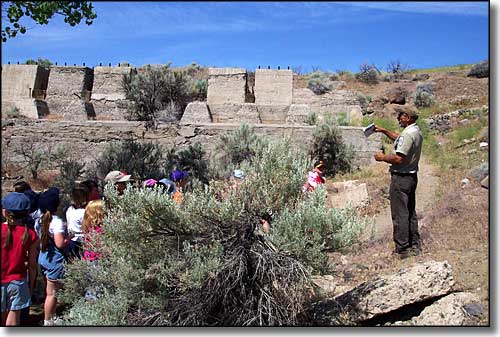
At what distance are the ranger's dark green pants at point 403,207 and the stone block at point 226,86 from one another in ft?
31.7

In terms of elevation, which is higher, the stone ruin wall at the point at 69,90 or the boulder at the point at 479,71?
the boulder at the point at 479,71

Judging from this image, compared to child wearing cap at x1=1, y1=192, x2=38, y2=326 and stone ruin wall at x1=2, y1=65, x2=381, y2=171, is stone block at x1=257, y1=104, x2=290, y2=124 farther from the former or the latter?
child wearing cap at x1=1, y1=192, x2=38, y2=326

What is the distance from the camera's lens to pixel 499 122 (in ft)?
12.8

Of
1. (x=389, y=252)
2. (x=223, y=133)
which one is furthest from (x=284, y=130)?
(x=389, y=252)

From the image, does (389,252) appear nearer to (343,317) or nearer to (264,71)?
(343,317)

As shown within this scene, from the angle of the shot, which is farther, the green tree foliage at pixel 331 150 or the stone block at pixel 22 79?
the stone block at pixel 22 79

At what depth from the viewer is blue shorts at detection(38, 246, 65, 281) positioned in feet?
13.8

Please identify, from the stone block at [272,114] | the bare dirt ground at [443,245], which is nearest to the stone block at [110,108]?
the stone block at [272,114]

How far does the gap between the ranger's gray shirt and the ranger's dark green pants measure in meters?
0.07

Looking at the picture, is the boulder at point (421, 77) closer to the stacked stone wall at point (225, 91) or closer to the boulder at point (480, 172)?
the stacked stone wall at point (225, 91)

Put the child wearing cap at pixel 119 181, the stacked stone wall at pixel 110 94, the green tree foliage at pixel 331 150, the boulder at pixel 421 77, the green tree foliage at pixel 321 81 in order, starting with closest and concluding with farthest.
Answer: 1. the child wearing cap at pixel 119 181
2. the green tree foliage at pixel 331 150
3. the stacked stone wall at pixel 110 94
4. the green tree foliage at pixel 321 81
5. the boulder at pixel 421 77

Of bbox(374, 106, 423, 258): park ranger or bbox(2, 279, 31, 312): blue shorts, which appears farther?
bbox(374, 106, 423, 258): park ranger

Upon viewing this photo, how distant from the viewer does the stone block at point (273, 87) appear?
14.4 m

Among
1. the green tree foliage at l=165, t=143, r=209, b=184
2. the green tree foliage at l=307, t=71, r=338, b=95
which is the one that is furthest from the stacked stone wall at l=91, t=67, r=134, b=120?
the green tree foliage at l=307, t=71, r=338, b=95
